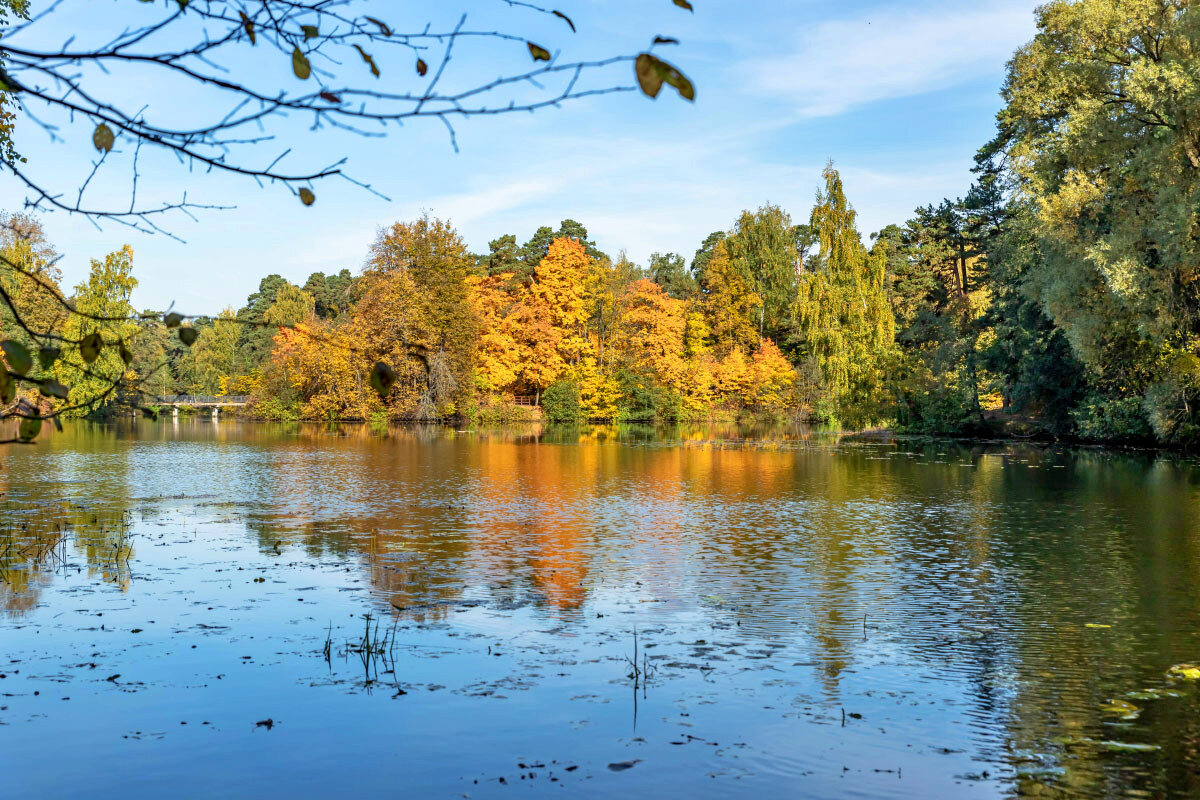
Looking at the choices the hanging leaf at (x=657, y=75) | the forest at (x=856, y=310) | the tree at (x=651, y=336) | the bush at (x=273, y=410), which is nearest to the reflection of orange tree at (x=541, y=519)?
the forest at (x=856, y=310)

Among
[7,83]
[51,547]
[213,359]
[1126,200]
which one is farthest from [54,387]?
[213,359]

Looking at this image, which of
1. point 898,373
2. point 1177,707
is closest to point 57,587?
point 1177,707

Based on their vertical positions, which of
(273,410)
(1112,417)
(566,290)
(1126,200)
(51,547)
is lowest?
(51,547)

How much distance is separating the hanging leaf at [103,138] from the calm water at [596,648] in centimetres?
424

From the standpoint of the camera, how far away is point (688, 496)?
2153cm

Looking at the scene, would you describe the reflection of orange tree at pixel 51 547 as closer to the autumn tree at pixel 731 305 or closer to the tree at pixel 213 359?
the autumn tree at pixel 731 305

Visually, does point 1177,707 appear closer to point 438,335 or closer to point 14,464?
point 14,464

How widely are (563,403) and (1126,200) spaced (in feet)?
127

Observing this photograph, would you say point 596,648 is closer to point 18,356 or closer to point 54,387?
point 54,387

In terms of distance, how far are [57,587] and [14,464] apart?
18716 mm

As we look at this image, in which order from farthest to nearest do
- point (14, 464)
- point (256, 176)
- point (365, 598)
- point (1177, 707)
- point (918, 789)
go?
point (14, 464), point (365, 598), point (1177, 707), point (918, 789), point (256, 176)

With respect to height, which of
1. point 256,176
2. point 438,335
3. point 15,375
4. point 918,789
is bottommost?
point 918,789

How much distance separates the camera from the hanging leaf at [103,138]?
295cm

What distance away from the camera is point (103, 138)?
296cm
